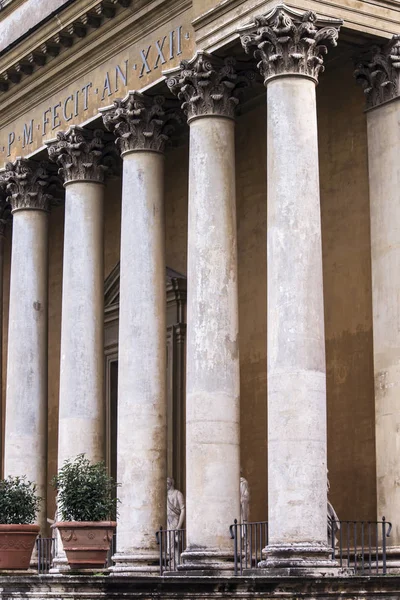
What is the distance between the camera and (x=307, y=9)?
21.4 m

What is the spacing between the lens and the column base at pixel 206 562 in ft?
70.6

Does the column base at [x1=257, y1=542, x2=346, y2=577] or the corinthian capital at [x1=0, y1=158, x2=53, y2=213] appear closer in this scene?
the column base at [x1=257, y1=542, x2=346, y2=577]

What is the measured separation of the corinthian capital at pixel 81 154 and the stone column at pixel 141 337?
146cm

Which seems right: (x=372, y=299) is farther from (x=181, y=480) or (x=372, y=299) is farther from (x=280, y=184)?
(x=181, y=480)

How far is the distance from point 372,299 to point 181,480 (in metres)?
7.54

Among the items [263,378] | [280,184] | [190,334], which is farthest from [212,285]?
[263,378]

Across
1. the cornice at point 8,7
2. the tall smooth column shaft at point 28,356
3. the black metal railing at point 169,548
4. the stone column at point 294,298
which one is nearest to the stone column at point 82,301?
the tall smooth column shaft at point 28,356

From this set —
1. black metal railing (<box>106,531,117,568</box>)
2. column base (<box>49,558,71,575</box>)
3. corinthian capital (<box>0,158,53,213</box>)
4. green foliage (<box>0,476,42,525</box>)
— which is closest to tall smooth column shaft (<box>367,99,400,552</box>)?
black metal railing (<box>106,531,117,568</box>)

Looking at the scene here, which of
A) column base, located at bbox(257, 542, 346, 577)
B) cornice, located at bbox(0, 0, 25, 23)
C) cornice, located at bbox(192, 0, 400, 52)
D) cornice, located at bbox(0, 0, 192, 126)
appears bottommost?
column base, located at bbox(257, 542, 346, 577)

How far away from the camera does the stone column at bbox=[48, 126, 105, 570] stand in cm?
2670

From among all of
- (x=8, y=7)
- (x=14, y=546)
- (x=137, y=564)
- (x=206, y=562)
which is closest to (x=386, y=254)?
(x=206, y=562)

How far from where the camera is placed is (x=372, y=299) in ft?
75.1

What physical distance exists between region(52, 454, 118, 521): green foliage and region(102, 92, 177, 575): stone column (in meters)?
1.84

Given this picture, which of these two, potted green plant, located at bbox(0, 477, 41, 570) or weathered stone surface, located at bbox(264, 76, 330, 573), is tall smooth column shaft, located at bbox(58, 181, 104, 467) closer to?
potted green plant, located at bbox(0, 477, 41, 570)
